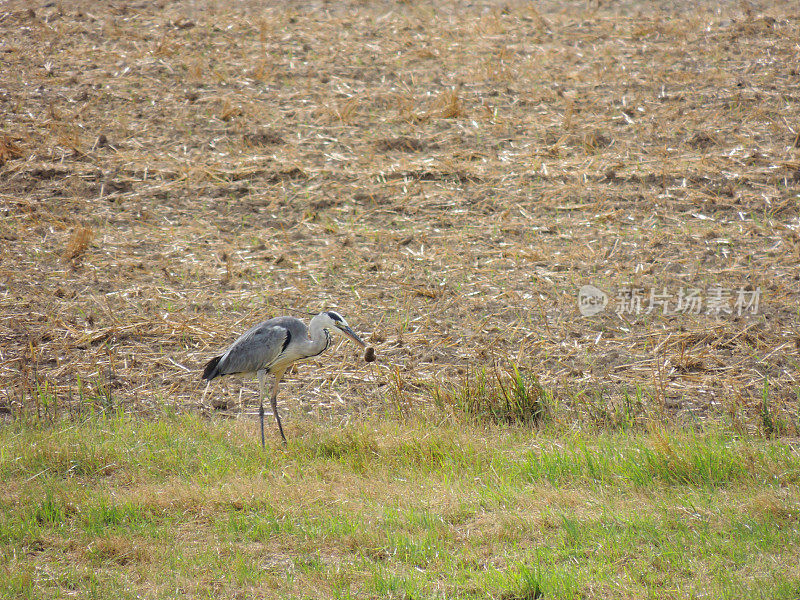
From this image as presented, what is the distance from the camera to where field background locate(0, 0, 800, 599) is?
657cm

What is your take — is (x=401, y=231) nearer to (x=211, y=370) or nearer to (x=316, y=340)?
(x=316, y=340)

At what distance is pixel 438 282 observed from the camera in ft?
31.4

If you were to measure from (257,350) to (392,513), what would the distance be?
207cm

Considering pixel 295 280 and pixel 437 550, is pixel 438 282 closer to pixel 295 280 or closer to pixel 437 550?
pixel 295 280

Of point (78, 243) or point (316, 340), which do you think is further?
point (78, 243)

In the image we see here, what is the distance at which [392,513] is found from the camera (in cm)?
576

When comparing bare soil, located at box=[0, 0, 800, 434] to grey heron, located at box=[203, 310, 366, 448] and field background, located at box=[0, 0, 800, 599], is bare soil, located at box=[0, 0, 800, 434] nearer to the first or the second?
field background, located at box=[0, 0, 800, 599]

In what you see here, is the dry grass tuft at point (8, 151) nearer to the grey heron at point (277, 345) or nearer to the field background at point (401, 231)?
the field background at point (401, 231)

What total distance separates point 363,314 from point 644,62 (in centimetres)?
821

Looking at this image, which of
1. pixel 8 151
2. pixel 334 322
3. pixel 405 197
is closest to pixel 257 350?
pixel 334 322

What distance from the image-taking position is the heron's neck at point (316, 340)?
714cm

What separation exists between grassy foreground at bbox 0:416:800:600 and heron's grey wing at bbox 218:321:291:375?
0.55 meters

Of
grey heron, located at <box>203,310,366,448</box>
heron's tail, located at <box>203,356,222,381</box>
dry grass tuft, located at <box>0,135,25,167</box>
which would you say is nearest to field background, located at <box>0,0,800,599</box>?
dry grass tuft, located at <box>0,135,25,167</box>

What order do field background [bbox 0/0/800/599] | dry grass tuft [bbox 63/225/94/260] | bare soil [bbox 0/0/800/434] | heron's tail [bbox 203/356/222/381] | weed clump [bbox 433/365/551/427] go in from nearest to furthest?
field background [bbox 0/0/800/599], weed clump [bbox 433/365/551/427], heron's tail [bbox 203/356/222/381], bare soil [bbox 0/0/800/434], dry grass tuft [bbox 63/225/94/260]
